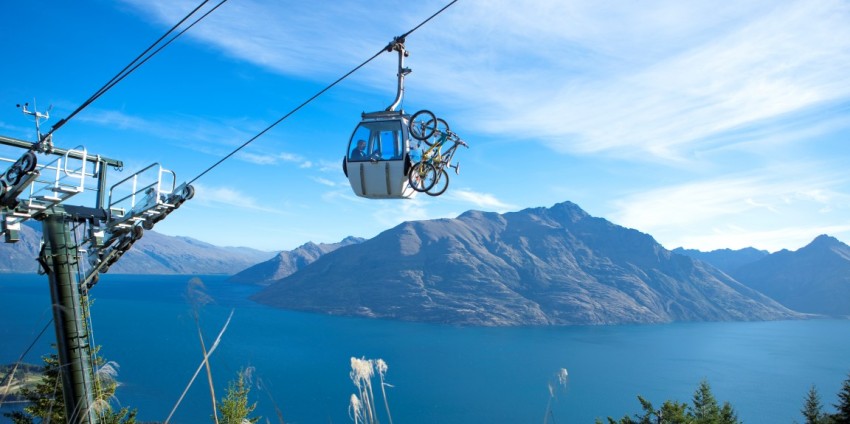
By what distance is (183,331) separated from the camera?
12100 cm

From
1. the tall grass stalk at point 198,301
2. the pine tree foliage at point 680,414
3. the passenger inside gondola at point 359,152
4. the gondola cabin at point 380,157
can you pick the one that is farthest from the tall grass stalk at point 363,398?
the pine tree foliage at point 680,414

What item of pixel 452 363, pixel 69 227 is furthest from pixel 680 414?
pixel 452 363

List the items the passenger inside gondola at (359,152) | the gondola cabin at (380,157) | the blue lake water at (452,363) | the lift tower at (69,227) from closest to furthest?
the lift tower at (69,227) < the gondola cabin at (380,157) < the passenger inside gondola at (359,152) < the blue lake water at (452,363)

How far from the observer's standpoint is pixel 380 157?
34.4 ft

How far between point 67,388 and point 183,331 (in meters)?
129

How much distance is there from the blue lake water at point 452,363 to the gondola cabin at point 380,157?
2816 centimetres

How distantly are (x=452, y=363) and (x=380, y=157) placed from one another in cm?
9895

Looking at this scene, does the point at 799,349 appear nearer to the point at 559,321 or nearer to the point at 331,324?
the point at 559,321

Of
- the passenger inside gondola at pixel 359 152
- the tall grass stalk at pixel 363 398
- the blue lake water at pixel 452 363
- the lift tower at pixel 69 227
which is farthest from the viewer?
the blue lake water at pixel 452 363

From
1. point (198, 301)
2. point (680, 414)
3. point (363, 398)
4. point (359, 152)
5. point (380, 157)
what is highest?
point (359, 152)

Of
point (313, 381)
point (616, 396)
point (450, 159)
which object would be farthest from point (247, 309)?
point (450, 159)

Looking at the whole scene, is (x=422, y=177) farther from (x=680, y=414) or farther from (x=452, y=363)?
(x=452, y=363)

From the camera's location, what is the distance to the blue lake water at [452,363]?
7006cm

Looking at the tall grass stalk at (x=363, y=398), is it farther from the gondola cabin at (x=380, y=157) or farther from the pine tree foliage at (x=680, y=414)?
the pine tree foliage at (x=680, y=414)
